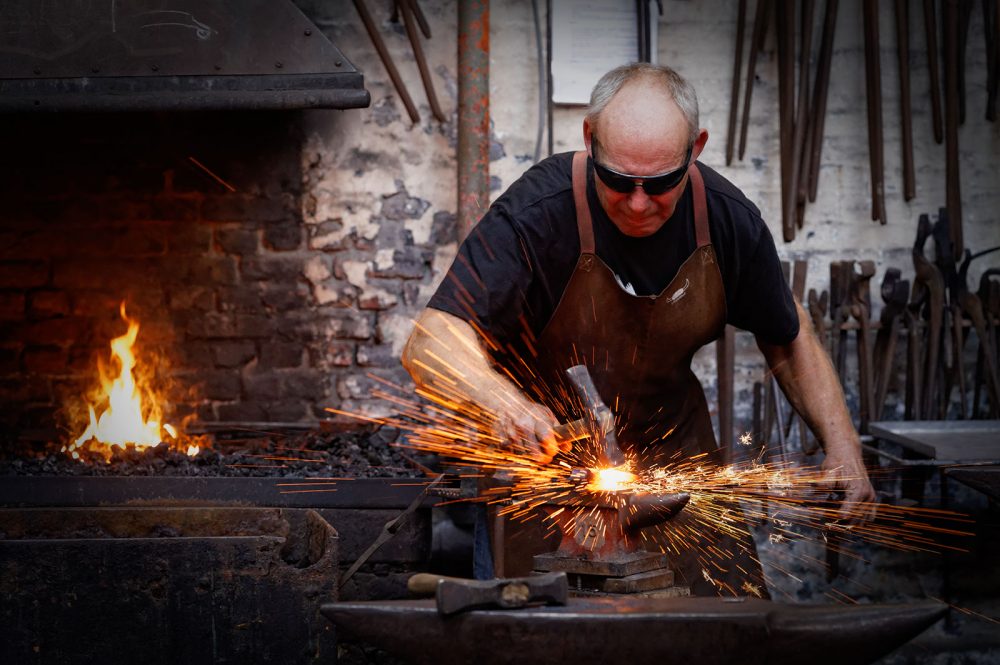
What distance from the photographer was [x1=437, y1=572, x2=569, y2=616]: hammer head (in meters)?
1.57

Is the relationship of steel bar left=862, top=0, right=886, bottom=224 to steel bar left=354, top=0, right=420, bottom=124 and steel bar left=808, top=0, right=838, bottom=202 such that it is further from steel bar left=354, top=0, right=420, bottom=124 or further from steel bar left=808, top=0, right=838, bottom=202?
steel bar left=354, top=0, right=420, bottom=124

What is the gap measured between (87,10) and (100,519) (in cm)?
177

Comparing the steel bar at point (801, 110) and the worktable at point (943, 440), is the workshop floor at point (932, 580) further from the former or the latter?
the steel bar at point (801, 110)

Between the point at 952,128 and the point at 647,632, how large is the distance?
3.28 meters

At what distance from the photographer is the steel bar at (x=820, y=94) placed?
4.08 meters

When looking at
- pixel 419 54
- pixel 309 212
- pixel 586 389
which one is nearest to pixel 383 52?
pixel 419 54

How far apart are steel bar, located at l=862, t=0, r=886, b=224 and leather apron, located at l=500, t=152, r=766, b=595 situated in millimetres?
1783

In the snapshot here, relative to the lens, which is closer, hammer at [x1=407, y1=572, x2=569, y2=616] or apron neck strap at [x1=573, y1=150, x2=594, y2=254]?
hammer at [x1=407, y1=572, x2=569, y2=616]

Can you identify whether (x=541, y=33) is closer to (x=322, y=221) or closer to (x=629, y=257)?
(x=322, y=221)

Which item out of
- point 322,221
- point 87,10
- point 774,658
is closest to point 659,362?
point 774,658

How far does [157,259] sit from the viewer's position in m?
4.19

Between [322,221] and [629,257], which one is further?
[322,221]

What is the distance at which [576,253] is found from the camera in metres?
2.52

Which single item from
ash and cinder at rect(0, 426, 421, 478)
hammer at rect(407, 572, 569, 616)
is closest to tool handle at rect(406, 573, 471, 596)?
hammer at rect(407, 572, 569, 616)
